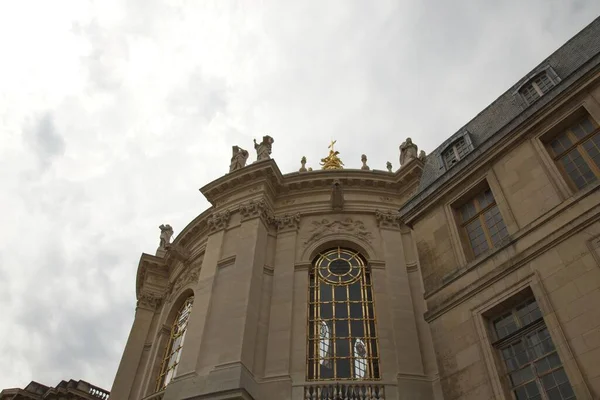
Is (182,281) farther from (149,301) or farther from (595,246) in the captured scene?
(595,246)

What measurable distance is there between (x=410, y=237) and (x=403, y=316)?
3.64 m

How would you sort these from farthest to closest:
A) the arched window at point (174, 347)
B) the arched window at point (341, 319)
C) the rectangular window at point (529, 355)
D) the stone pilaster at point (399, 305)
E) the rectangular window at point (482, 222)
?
the arched window at point (174, 347) → the arched window at point (341, 319) → the stone pilaster at point (399, 305) → the rectangular window at point (482, 222) → the rectangular window at point (529, 355)

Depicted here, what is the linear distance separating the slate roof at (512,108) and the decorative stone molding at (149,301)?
1376 cm

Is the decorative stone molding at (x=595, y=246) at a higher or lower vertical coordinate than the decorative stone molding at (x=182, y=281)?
lower

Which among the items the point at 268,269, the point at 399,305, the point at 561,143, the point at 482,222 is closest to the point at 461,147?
the point at 482,222

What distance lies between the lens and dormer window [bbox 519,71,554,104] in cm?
1214

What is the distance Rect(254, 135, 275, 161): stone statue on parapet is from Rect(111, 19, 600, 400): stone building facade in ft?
0.46

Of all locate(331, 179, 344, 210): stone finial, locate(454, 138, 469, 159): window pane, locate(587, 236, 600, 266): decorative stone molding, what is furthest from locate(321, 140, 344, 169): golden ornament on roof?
locate(587, 236, 600, 266): decorative stone molding

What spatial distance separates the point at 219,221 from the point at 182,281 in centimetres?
357

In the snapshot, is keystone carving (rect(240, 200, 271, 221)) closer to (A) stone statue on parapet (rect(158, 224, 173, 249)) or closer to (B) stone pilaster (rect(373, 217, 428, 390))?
(B) stone pilaster (rect(373, 217, 428, 390))

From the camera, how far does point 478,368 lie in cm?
894

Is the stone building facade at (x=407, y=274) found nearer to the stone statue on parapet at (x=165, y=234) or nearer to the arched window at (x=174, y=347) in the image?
the arched window at (x=174, y=347)

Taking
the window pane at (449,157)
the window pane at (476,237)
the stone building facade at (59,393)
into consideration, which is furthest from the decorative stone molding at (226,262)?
the stone building facade at (59,393)

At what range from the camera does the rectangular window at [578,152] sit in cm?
943
